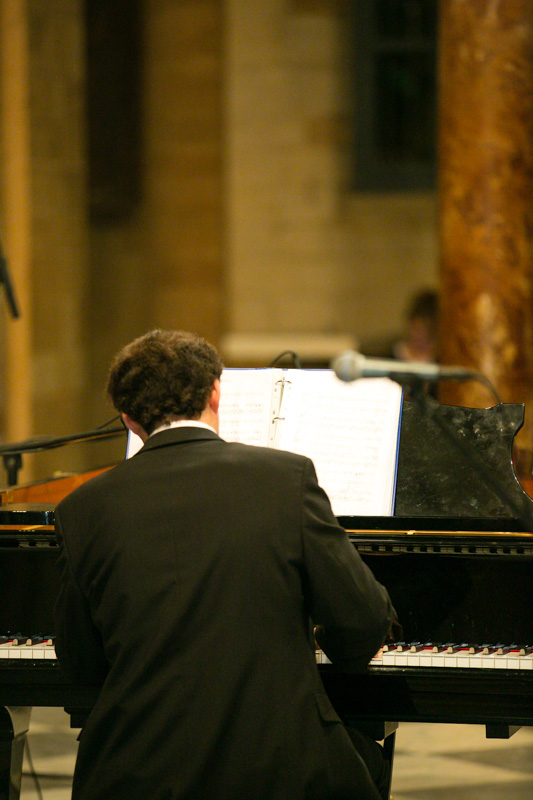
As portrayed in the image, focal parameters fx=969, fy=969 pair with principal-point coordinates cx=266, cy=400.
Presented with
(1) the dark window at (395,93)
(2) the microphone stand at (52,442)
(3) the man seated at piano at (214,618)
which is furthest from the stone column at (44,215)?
(3) the man seated at piano at (214,618)

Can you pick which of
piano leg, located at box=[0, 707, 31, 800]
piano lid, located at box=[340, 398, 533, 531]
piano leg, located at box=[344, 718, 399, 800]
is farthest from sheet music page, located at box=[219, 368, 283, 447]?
piano leg, located at box=[0, 707, 31, 800]

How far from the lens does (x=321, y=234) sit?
7543 mm

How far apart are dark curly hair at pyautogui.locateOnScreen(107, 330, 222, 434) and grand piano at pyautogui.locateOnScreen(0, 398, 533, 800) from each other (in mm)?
573

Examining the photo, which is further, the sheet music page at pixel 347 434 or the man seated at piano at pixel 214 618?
the sheet music page at pixel 347 434

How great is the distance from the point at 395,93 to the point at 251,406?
227 inches

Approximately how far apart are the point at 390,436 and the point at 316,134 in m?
5.49

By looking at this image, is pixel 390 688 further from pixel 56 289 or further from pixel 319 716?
pixel 56 289

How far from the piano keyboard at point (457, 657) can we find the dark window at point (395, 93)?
5.67 m

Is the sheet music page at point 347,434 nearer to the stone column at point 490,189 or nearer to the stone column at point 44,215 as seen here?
the stone column at point 490,189

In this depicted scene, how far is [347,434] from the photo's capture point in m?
2.52

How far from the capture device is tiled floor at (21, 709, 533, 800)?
3363 millimetres

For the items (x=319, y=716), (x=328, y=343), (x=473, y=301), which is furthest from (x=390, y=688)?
(x=328, y=343)

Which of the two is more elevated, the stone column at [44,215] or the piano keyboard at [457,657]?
the stone column at [44,215]

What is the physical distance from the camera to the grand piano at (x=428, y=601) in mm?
2260
